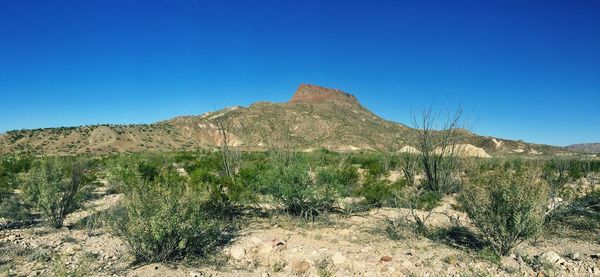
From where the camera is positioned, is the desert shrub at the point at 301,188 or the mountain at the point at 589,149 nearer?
the desert shrub at the point at 301,188

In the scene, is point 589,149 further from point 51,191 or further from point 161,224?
point 51,191

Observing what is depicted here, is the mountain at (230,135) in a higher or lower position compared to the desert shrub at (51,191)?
higher

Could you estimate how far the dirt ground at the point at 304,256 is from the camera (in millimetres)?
6902

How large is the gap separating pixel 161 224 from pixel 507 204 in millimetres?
6321

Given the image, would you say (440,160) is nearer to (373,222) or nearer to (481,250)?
(373,222)

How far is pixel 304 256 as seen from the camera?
25.3ft

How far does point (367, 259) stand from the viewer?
24.6ft

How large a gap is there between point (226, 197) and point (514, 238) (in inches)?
268

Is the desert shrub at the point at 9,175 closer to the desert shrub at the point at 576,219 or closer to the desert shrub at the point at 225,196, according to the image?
the desert shrub at the point at 225,196

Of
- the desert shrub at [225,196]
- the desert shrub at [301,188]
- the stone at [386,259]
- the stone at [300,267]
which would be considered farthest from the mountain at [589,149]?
the stone at [300,267]

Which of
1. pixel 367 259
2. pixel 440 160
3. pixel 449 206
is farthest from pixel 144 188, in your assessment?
pixel 440 160

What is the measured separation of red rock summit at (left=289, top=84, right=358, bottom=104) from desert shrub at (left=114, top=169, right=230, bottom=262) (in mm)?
97193

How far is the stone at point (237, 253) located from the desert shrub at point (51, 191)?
4772mm

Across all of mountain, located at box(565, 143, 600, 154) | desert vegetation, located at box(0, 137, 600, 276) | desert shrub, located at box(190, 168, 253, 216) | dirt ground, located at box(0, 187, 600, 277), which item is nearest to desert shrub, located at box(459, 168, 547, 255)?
desert vegetation, located at box(0, 137, 600, 276)
